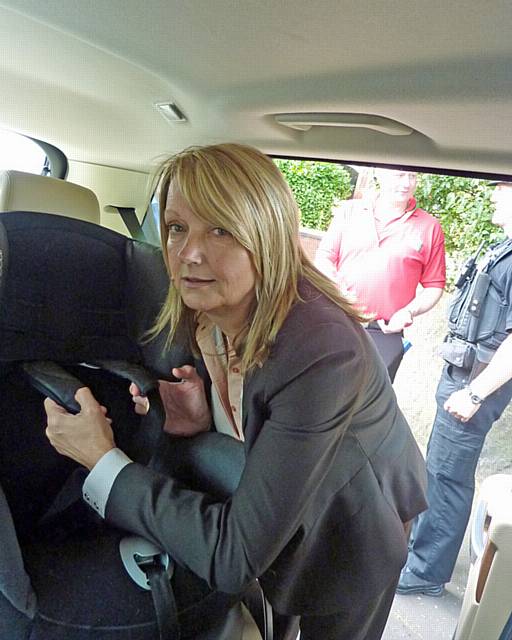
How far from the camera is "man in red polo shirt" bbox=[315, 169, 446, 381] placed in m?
2.23

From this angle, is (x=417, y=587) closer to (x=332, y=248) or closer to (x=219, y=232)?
(x=332, y=248)

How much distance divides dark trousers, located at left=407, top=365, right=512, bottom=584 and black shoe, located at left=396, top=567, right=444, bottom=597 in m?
0.02

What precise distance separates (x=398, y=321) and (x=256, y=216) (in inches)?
54.8

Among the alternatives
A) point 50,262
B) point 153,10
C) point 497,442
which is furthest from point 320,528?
point 497,442

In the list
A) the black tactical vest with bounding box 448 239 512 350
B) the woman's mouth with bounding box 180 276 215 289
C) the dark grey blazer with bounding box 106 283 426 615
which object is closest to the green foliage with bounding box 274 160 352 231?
the black tactical vest with bounding box 448 239 512 350

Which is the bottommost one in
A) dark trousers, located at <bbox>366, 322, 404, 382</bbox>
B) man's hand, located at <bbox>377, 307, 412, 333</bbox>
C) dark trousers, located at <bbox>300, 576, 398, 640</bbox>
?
dark trousers, located at <bbox>300, 576, 398, 640</bbox>

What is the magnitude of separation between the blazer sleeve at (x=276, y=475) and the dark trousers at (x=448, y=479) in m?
1.22

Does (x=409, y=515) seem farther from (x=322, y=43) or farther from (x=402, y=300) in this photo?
(x=402, y=300)

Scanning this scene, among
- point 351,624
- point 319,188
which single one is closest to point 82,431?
point 351,624

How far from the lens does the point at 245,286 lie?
1002 mm

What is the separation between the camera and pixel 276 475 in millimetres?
874

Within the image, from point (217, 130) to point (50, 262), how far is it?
0.85 meters

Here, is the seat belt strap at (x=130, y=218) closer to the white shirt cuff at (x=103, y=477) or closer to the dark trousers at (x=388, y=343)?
the dark trousers at (x=388, y=343)

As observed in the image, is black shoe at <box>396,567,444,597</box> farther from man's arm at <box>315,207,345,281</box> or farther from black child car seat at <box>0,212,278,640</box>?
man's arm at <box>315,207,345,281</box>
